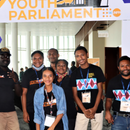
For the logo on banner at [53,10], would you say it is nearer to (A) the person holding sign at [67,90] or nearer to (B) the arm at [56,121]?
(A) the person holding sign at [67,90]

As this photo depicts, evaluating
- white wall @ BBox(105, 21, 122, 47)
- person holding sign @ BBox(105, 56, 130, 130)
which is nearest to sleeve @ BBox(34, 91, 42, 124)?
person holding sign @ BBox(105, 56, 130, 130)

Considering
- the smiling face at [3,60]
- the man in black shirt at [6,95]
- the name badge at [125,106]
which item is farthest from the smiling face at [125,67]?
the smiling face at [3,60]

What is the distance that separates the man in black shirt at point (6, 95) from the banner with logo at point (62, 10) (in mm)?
700

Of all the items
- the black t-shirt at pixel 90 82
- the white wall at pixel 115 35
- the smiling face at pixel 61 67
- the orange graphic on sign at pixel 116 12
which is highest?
the white wall at pixel 115 35

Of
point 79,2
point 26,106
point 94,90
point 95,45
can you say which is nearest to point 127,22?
point 79,2

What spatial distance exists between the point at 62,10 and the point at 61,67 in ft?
2.94

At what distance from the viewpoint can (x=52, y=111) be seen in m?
2.26

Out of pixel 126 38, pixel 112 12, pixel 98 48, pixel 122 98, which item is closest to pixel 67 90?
pixel 122 98

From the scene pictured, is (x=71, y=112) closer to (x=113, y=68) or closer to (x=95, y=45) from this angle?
(x=113, y=68)

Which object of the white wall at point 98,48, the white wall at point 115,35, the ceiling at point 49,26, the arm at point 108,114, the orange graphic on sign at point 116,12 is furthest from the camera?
the ceiling at point 49,26

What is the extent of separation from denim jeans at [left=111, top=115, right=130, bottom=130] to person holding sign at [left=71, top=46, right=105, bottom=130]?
0.31m

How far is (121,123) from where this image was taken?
6.86 feet

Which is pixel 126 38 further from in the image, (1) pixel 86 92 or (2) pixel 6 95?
(2) pixel 6 95

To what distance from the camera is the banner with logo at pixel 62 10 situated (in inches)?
106
